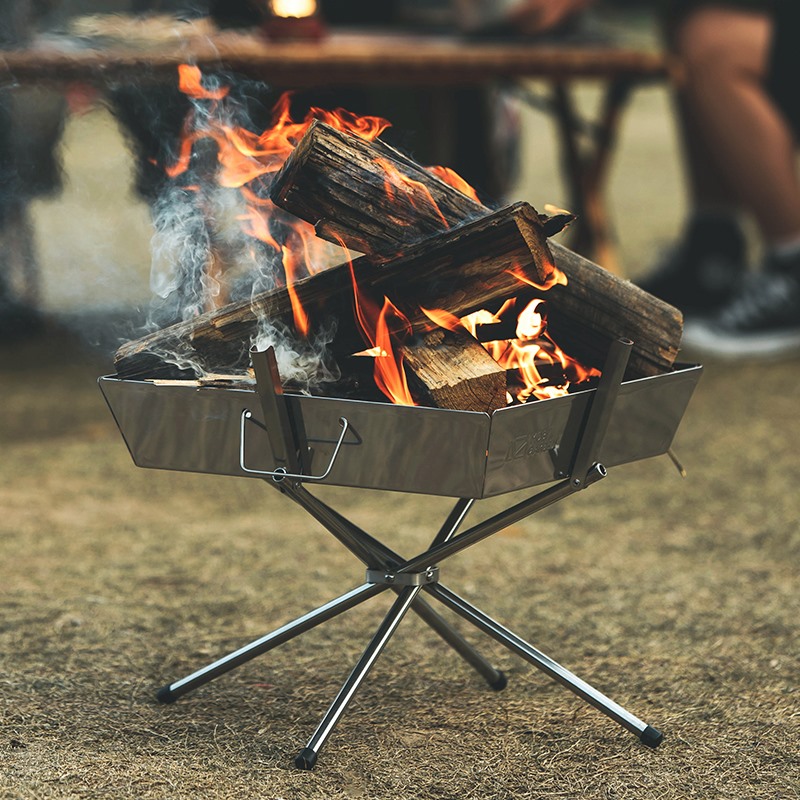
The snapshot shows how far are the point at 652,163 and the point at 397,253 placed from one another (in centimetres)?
752

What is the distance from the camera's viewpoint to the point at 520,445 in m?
1.60

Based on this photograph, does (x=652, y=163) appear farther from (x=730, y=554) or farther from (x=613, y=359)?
(x=613, y=359)

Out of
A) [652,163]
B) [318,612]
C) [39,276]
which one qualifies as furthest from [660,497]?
[652,163]

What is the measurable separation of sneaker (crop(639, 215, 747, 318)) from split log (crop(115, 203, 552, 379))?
310 cm

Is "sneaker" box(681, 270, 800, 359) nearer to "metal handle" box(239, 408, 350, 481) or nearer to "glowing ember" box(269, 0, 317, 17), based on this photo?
"glowing ember" box(269, 0, 317, 17)

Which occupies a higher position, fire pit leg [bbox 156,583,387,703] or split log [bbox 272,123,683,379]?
split log [bbox 272,123,683,379]

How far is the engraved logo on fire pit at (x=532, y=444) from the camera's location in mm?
1591

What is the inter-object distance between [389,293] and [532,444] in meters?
0.28

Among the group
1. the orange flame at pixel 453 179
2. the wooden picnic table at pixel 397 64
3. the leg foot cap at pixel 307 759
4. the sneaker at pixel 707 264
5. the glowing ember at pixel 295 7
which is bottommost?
the sneaker at pixel 707 264

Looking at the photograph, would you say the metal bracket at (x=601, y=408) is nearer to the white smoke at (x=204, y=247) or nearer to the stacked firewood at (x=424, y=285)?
the stacked firewood at (x=424, y=285)

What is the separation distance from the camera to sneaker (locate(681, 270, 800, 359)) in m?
4.22

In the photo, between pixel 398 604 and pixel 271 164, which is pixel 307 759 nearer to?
pixel 398 604

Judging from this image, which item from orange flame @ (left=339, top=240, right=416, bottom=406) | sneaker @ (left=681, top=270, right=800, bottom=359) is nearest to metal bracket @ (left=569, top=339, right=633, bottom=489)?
orange flame @ (left=339, top=240, right=416, bottom=406)

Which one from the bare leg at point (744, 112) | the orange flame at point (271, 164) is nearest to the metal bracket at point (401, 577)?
the orange flame at point (271, 164)
